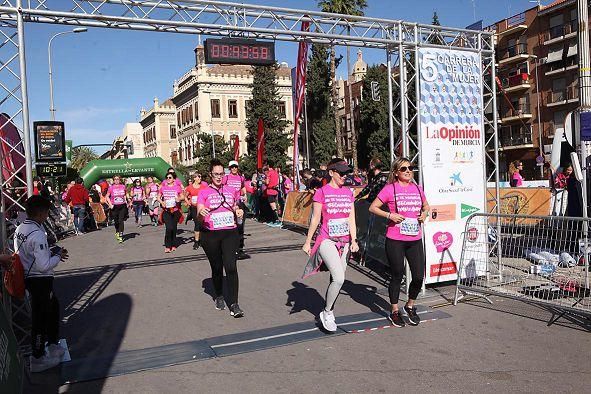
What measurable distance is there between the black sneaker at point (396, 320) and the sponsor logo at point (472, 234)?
2205mm

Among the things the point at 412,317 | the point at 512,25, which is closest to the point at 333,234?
the point at 412,317

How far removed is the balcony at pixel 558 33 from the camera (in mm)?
46406

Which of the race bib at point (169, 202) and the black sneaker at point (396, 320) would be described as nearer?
the black sneaker at point (396, 320)

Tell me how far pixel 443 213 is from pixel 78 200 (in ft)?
49.3

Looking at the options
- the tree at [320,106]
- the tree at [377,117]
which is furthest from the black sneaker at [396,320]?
the tree at [320,106]

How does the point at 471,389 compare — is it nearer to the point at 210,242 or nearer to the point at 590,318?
the point at 590,318

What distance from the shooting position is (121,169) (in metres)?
30.5

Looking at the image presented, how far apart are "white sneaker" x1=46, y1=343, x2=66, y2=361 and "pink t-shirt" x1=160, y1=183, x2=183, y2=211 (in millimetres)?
7164

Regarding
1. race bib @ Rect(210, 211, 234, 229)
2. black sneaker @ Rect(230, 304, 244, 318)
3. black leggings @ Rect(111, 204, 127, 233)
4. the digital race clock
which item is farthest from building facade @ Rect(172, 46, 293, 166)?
black sneaker @ Rect(230, 304, 244, 318)

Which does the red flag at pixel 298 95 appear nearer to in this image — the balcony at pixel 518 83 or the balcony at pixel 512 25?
the balcony at pixel 512 25

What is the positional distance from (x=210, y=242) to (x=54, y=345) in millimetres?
2156

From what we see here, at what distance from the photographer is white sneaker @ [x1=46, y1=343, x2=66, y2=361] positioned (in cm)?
531

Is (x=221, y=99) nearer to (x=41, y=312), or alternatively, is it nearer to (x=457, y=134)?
(x=457, y=134)

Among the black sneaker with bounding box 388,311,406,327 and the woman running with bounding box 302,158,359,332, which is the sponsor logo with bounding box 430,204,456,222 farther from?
the woman running with bounding box 302,158,359,332
